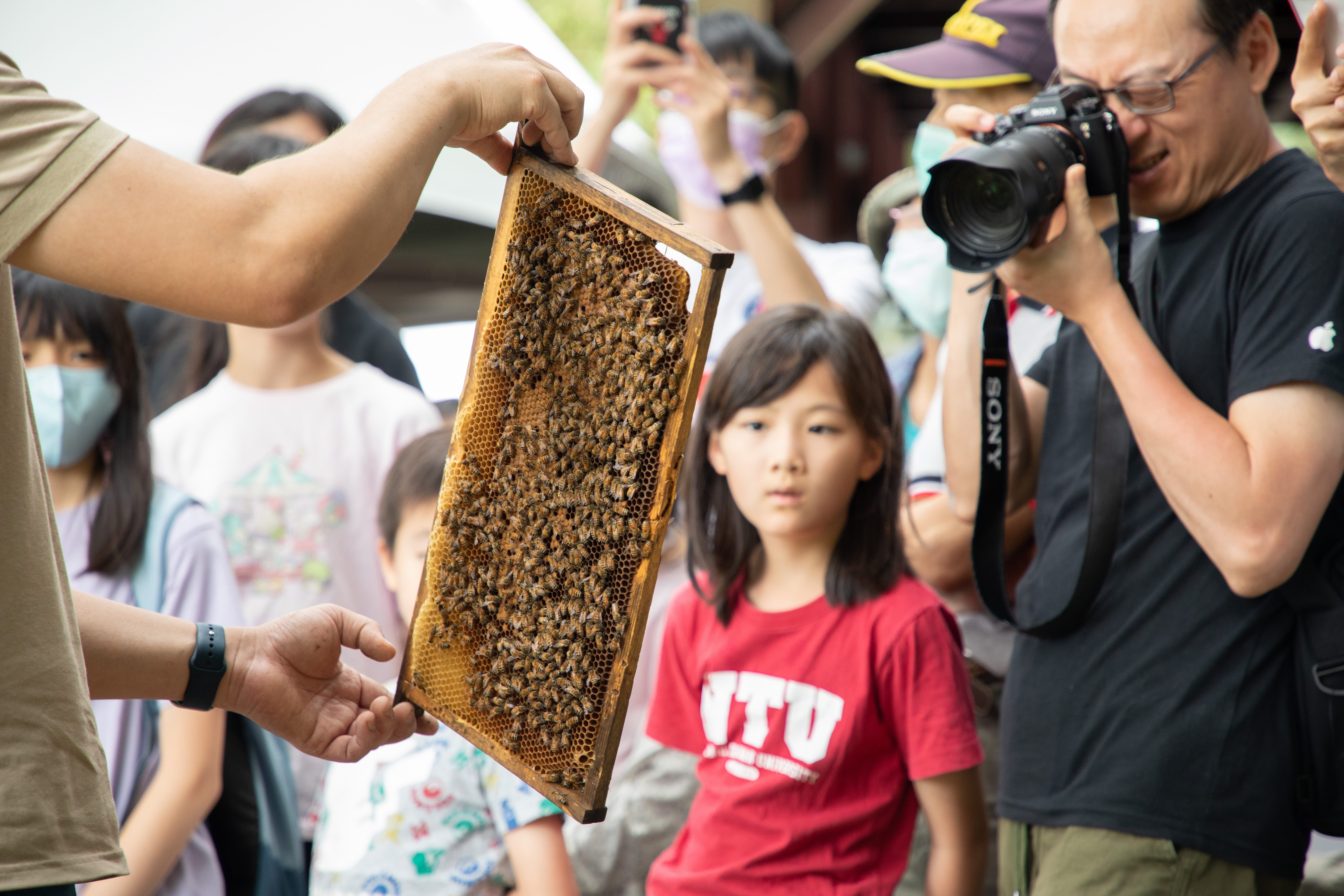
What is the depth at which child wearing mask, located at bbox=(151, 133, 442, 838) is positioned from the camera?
3568 mm

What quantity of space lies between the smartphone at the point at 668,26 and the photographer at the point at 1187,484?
5.93 feet

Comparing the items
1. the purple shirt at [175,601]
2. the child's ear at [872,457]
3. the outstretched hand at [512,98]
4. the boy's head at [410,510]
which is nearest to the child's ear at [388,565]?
the boy's head at [410,510]

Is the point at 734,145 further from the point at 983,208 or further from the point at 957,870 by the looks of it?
the point at 957,870

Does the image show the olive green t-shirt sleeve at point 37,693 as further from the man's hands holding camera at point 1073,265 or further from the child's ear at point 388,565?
the child's ear at point 388,565

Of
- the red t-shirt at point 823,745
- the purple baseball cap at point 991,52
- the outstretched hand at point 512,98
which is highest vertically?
the purple baseball cap at point 991,52

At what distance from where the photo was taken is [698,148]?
4.36 metres

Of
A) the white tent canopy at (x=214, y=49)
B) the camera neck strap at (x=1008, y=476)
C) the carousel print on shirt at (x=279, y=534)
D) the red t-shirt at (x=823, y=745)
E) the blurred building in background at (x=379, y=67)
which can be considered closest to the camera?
the camera neck strap at (x=1008, y=476)

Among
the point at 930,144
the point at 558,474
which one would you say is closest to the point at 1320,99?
the point at 558,474

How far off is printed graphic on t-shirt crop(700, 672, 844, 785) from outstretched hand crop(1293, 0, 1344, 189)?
4.77 ft

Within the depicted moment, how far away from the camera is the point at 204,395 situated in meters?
3.86

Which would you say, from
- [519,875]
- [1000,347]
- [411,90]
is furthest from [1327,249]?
[519,875]

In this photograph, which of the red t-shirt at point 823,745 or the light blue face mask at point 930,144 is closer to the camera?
the red t-shirt at point 823,745

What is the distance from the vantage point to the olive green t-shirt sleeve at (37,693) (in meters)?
1.50

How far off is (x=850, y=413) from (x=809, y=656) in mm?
Answer: 603
